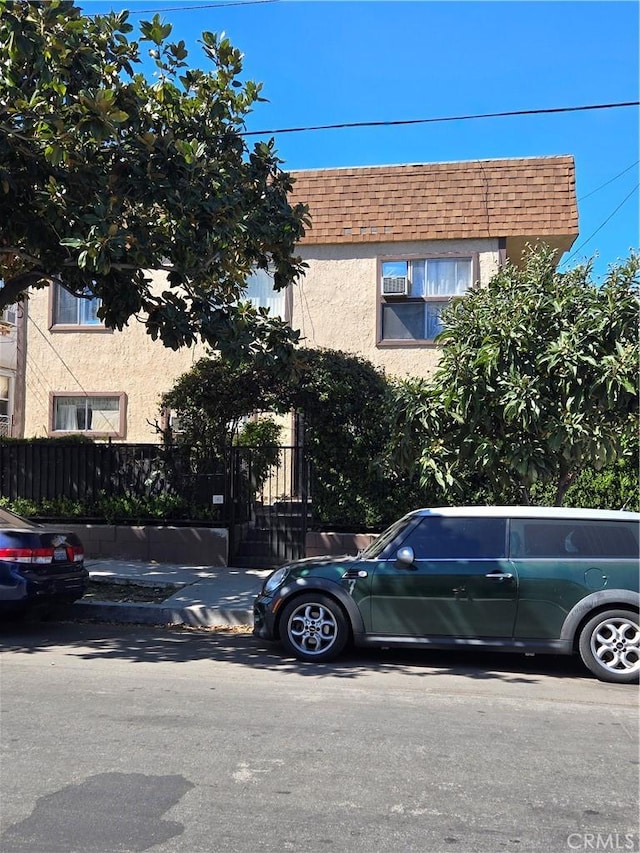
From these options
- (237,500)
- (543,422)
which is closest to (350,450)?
(237,500)

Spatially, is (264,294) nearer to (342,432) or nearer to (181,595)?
(342,432)

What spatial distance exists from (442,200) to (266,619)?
1041 centimetres

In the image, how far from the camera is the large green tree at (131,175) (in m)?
7.62

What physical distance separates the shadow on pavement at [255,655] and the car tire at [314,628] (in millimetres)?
120

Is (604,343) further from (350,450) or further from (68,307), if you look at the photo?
(68,307)

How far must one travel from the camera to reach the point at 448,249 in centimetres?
1476

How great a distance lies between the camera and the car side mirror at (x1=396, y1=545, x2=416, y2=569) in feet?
22.7

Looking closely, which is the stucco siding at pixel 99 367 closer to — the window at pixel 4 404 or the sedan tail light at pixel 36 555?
the window at pixel 4 404

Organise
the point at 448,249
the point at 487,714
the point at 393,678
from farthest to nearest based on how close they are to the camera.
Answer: the point at 448,249 → the point at 393,678 → the point at 487,714

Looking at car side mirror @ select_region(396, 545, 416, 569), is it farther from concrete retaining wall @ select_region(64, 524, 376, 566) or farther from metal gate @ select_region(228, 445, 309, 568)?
metal gate @ select_region(228, 445, 309, 568)

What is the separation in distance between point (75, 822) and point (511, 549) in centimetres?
453

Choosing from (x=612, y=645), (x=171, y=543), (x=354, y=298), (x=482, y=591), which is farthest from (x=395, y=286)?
(x=612, y=645)

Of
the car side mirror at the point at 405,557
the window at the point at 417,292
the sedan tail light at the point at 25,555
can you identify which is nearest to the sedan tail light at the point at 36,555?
the sedan tail light at the point at 25,555

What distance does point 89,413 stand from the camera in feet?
51.7
